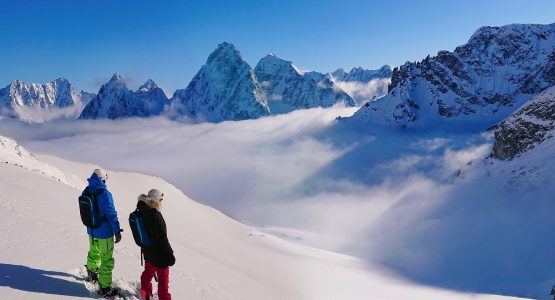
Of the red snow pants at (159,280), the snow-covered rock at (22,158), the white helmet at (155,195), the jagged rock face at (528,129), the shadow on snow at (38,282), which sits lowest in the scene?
the shadow on snow at (38,282)

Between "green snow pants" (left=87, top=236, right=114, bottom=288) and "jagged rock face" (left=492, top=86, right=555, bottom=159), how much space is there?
151 meters

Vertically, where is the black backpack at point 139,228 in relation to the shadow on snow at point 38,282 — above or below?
above

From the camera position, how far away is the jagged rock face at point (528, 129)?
5625 inches

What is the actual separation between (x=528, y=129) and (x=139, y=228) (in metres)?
163

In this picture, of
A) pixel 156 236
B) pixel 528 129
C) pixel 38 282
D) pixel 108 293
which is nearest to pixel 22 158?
pixel 38 282

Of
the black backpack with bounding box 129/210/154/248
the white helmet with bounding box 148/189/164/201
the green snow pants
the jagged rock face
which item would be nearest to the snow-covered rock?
the green snow pants

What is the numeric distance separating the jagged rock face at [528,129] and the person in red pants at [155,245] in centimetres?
15101

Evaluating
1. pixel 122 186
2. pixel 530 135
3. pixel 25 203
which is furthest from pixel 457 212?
pixel 25 203

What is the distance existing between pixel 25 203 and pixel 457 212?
14037cm

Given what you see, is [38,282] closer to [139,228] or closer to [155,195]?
[139,228]

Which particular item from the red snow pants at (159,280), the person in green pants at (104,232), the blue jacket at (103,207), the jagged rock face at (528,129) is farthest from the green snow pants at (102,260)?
the jagged rock face at (528,129)

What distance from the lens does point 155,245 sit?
31.9 ft

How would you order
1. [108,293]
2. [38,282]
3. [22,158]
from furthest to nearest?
[22,158] < [108,293] < [38,282]

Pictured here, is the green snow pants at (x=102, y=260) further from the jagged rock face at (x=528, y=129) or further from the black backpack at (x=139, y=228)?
the jagged rock face at (x=528, y=129)
